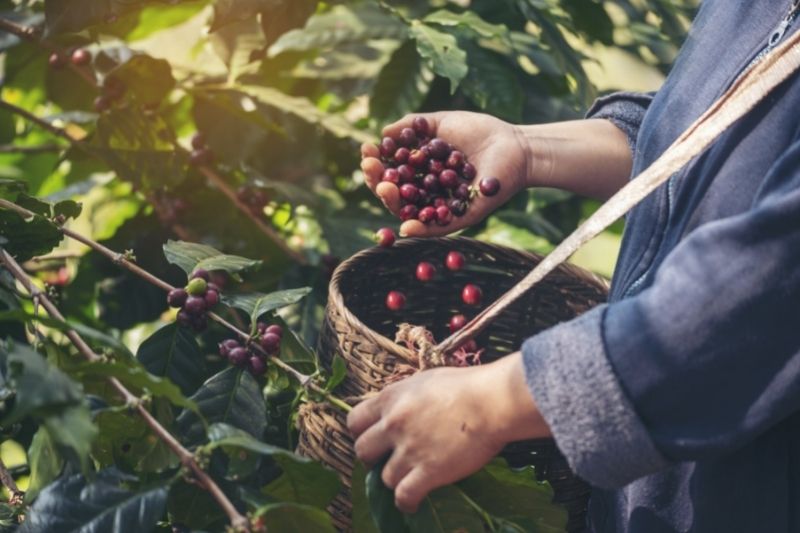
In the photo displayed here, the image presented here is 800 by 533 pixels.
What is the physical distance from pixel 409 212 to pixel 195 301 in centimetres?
36

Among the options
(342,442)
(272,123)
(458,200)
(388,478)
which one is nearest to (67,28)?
(272,123)

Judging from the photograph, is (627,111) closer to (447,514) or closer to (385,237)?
(385,237)

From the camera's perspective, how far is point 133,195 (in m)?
1.93

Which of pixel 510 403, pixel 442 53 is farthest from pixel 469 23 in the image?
pixel 510 403

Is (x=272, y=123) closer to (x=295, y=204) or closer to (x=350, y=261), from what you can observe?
(x=295, y=204)

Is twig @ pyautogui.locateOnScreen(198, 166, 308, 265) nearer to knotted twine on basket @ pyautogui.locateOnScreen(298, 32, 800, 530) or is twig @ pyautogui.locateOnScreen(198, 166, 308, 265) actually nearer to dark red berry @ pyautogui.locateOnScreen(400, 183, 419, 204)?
dark red berry @ pyautogui.locateOnScreen(400, 183, 419, 204)

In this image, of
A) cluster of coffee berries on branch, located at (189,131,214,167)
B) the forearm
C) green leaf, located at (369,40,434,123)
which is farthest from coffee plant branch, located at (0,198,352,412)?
green leaf, located at (369,40,434,123)

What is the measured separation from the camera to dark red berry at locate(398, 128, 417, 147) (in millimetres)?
1415

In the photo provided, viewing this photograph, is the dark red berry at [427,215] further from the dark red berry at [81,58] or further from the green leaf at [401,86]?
the dark red berry at [81,58]

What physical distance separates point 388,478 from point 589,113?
0.75 metres

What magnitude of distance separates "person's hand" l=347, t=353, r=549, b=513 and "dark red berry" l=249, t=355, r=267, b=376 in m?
0.20

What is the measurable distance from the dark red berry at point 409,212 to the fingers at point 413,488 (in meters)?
0.49

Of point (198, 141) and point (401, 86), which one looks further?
point (401, 86)

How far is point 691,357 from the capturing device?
0.91 m
